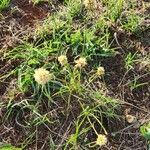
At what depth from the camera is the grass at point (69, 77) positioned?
6.53ft

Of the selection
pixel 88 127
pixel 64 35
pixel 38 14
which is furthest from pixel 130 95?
pixel 38 14

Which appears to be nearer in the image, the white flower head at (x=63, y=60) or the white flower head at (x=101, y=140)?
the white flower head at (x=101, y=140)

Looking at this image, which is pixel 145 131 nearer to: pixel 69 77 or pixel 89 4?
pixel 69 77

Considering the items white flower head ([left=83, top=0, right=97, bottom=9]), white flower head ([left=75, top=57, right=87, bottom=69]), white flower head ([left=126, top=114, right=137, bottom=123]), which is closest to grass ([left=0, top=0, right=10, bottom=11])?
white flower head ([left=83, top=0, right=97, bottom=9])

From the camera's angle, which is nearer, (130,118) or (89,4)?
(130,118)

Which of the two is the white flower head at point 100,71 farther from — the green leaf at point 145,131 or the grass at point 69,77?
the green leaf at point 145,131

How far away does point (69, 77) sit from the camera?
2088mm

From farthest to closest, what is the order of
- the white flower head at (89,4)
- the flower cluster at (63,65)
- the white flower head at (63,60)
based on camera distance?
the white flower head at (89,4)
the white flower head at (63,60)
the flower cluster at (63,65)

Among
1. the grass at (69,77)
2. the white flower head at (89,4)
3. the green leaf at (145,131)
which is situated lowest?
the green leaf at (145,131)

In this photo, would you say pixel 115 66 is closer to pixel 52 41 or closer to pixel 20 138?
pixel 52 41

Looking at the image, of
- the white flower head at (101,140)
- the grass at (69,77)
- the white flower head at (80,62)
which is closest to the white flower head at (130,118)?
the grass at (69,77)

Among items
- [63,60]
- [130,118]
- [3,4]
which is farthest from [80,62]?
[3,4]

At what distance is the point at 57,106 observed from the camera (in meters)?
2.04

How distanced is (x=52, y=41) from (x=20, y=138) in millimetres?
506
